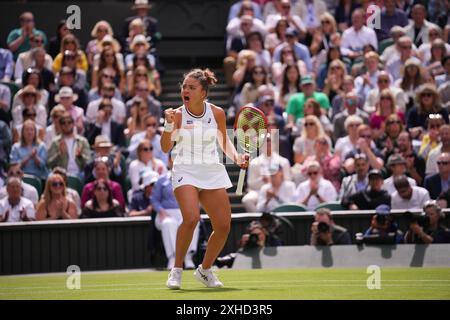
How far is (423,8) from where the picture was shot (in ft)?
65.2

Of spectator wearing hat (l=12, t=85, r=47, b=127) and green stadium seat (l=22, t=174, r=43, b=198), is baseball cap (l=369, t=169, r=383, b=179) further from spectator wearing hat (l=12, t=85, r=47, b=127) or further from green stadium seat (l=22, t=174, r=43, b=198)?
spectator wearing hat (l=12, t=85, r=47, b=127)

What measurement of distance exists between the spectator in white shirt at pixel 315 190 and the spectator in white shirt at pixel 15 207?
148 inches

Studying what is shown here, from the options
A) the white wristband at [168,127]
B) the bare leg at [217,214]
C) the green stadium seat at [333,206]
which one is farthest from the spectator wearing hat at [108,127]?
the white wristband at [168,127]

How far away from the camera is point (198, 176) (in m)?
10.5

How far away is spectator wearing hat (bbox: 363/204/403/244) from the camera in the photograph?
13961 mm

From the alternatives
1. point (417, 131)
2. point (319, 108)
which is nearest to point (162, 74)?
point (319, 108)

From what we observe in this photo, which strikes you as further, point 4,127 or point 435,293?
point 4,127

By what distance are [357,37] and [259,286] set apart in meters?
9.84

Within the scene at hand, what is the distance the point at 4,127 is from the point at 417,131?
6129 millimetres

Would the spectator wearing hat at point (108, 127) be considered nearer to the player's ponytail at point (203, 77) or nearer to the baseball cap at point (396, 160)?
the baseball cap at point (396, 160)

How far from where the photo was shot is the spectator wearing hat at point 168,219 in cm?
1498

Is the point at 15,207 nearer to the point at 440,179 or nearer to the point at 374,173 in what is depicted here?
the point at 374,173

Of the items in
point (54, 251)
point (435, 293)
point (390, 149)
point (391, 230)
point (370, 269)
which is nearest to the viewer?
point (435, 293)
